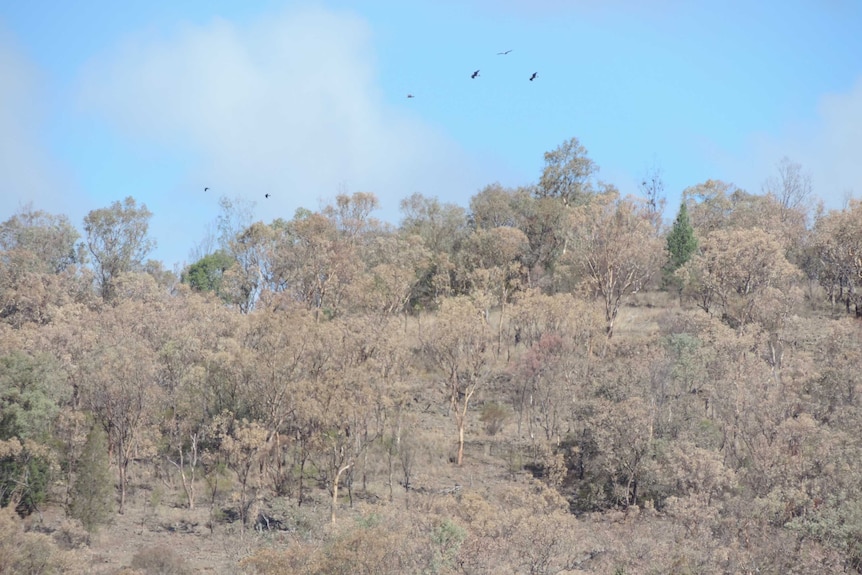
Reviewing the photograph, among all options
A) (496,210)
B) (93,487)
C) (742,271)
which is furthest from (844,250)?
(93,487)

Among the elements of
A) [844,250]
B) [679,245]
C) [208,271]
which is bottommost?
[208,271]

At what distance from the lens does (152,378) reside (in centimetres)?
4562

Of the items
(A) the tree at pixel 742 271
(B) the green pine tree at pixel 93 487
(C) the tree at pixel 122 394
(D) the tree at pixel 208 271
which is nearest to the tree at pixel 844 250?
(A) the tree at pixel 742 271

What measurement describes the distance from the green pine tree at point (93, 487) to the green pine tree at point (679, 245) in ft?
134

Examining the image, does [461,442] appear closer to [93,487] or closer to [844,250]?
[93,487]

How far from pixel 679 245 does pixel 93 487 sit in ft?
142

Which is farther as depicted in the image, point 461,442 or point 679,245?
point 679,245

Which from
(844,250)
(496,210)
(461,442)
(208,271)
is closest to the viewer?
(461,442)

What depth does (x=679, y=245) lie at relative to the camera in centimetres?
6975

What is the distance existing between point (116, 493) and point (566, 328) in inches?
986

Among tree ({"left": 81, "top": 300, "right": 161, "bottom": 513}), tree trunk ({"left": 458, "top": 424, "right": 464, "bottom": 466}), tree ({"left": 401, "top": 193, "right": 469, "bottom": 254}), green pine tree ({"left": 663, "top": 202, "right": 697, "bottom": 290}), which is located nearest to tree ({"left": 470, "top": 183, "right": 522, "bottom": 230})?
tree ({"left": 401, "top": 193, "right": 469, "bottom": 254})

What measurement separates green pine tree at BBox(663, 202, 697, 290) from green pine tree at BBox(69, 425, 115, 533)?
134ft

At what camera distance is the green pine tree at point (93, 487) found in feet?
135

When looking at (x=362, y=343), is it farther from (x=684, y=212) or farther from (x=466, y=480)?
(x=684, y=212)
